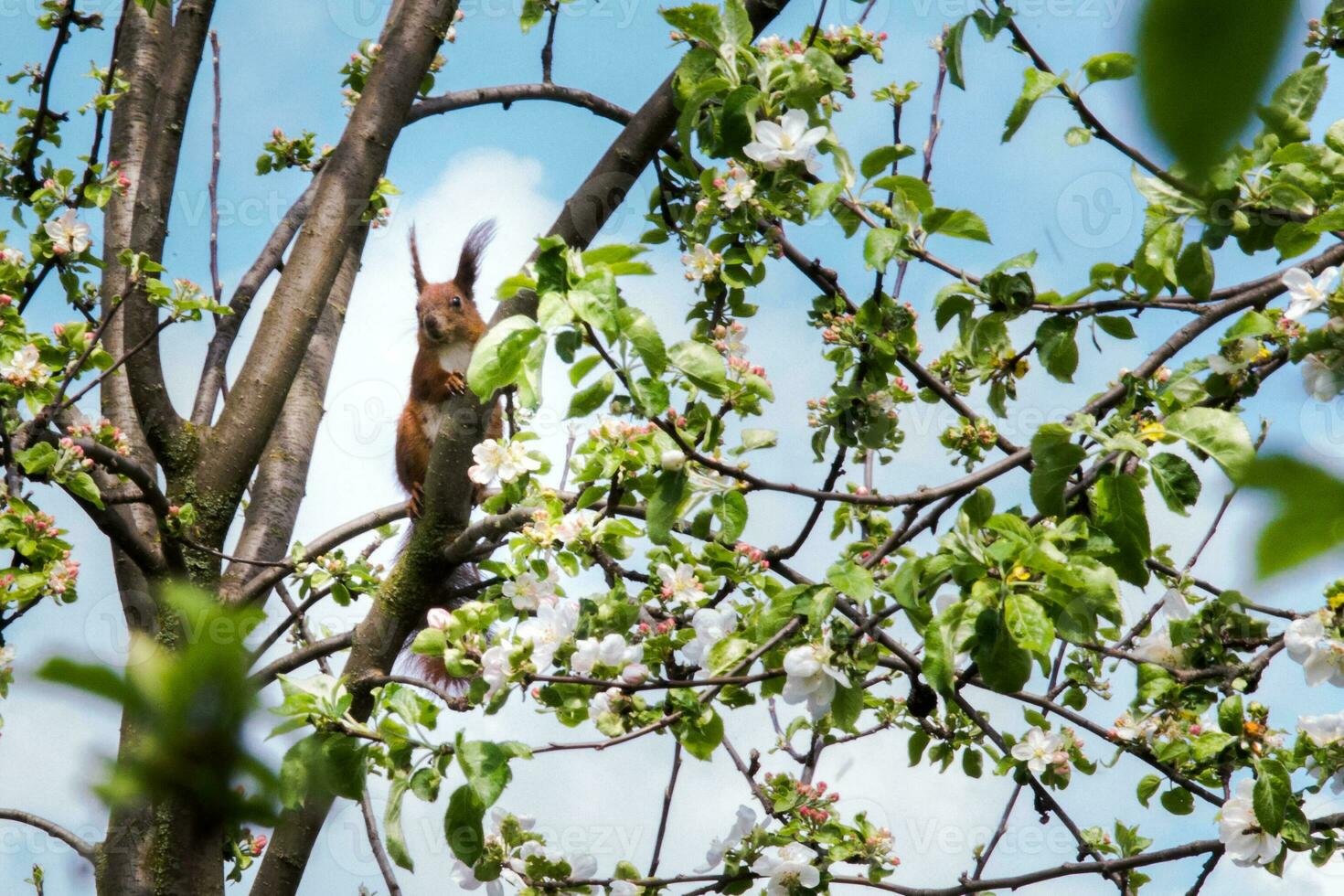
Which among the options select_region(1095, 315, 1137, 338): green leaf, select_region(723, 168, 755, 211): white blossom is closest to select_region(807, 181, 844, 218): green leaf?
select_region(723, 168, 755, 211): white blossom

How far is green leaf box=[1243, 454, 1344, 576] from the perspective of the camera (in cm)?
29

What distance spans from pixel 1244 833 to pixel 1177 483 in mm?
708

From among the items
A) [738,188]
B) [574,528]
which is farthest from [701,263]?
[574,528]

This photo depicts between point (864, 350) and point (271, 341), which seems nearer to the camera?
point (864, 350)

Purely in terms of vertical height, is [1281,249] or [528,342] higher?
[1281,249]

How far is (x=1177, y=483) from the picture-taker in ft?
5.37

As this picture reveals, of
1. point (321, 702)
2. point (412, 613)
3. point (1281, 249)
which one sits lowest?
point (321, 702)

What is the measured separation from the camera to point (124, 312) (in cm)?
343

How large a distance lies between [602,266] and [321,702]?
2.62ft

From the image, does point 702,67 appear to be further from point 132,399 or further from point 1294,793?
point 132,399

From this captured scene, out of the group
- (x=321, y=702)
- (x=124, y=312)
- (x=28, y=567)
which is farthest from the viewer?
(x=124, y=312)

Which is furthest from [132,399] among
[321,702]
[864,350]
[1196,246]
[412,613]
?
[1196,246]

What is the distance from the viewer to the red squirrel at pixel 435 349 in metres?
4.89

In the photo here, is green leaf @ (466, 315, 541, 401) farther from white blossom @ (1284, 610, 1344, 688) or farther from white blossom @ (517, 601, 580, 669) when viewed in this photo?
white blossom @ (1284, 610, 1344, 688)
